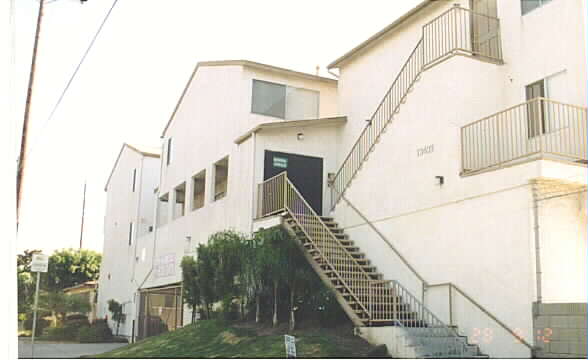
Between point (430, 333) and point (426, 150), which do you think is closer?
point (430, 333)

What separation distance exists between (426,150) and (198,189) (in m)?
9.15

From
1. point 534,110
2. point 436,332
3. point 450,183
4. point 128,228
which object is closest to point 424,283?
point 436,332

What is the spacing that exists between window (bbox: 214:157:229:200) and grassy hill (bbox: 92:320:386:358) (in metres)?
4.46

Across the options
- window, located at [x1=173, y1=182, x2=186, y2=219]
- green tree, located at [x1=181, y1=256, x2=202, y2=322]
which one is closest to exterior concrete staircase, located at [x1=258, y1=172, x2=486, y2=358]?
green tree, located at [x1=181, y1=256, x2=202, y2=322]

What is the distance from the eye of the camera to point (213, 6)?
5914mm

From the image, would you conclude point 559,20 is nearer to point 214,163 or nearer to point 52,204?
point 52,204

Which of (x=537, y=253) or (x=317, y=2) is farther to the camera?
(x=537, y=253)

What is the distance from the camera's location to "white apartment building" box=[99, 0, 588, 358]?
7672mm

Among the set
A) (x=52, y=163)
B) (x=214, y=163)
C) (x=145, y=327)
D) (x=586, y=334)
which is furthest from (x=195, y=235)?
(x=586, y=334)

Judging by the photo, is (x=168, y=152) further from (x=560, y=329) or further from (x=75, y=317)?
(x=560, y=329)

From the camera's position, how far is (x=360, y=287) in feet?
31.9

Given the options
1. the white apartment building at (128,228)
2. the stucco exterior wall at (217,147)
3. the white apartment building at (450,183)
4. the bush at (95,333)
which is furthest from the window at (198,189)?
the bush at (95,333)

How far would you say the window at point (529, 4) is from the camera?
9358mm

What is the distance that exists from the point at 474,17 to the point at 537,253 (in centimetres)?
495
